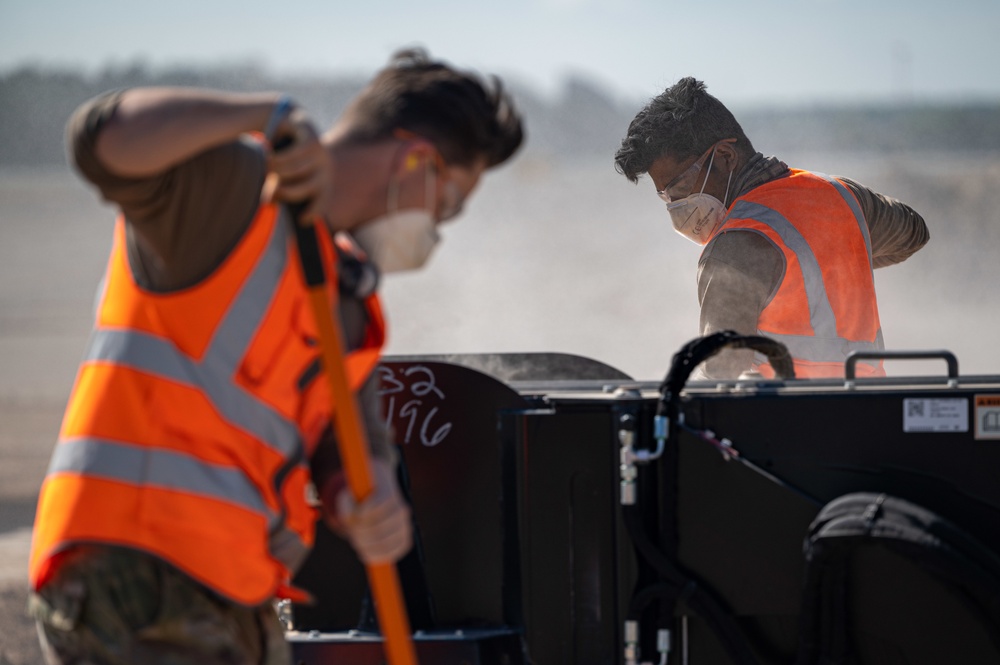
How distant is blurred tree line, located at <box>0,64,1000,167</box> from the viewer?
1265 centimetres

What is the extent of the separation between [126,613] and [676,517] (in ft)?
3.78

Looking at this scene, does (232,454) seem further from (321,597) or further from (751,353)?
(751,353)

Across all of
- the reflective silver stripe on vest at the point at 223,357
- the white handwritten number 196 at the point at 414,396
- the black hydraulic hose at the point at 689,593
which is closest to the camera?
the reflective silver stripe on vest at the point at 223,357

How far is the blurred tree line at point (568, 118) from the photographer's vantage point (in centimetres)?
1265

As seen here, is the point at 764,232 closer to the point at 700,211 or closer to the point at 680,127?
the point at 700,211

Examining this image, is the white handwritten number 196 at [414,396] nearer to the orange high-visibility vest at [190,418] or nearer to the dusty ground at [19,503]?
the orange high-visibility vest at [190,418]

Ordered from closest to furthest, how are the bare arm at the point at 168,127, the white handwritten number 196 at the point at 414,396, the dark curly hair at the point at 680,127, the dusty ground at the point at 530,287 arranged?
the bare arm at the point at 168,127, the white handwritten number 196 at the point at 414,396, the dark curly hair at the point at 680,127, the dusty ground at the point at 530,287

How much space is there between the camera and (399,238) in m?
1.83

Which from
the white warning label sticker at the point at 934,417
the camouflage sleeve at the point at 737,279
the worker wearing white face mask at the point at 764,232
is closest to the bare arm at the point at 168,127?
the white warning label sticker at the point at 934,417

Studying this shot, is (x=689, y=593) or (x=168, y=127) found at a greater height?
(x=168, y=127)

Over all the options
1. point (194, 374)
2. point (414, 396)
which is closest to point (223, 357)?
point (194, 374)

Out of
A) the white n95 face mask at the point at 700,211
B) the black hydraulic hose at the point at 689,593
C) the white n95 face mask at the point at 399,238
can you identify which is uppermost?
the white n95 face mask at the point at 700,211

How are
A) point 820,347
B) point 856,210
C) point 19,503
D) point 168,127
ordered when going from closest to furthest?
1. point 168,127
2. point 820,347
3. point 856,210
4. point 19,503

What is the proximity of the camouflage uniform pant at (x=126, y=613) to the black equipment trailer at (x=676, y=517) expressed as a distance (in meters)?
0.81
